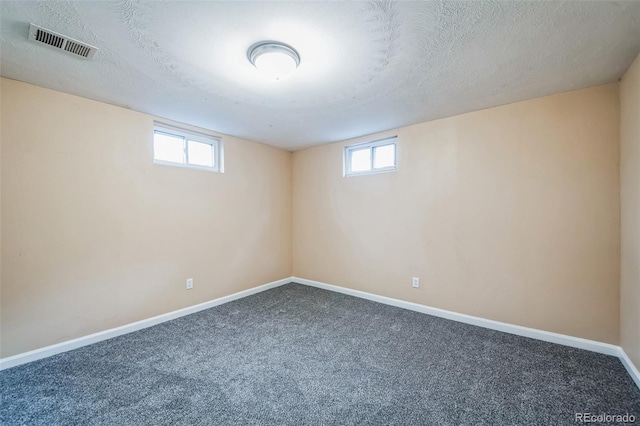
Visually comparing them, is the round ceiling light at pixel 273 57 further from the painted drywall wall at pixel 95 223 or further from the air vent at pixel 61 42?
the painted drywall wall at pixel 95 223

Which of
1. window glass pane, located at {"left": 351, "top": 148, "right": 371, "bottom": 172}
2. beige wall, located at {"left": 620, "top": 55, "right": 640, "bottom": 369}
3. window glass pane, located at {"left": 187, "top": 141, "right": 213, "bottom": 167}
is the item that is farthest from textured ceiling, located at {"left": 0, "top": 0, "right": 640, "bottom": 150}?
window glass pane, located at {"left": 351, "top": 148, "right": 371, "bottom": 172}

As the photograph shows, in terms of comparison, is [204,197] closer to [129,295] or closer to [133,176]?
[133,176]

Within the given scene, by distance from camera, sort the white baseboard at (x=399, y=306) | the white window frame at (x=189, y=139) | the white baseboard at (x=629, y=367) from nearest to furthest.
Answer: the white baseboard at (x=629, y=367) → the white baseboard at (x=399, y=306) → the white window frame at (x=189, y=139)

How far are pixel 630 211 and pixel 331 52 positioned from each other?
256 centimetres

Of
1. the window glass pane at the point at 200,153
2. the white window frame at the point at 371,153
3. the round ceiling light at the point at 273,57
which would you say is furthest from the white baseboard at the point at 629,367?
the window glass pane at the point at 200,153

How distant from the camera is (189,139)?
335 centimetres

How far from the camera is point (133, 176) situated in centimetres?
278

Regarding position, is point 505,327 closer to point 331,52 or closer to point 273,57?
point 331,52

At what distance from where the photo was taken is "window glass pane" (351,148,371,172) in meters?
3.81

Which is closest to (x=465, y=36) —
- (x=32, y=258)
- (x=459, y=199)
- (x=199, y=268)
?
(x=459, y=199)

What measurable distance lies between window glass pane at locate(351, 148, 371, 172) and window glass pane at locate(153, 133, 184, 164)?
238 cm

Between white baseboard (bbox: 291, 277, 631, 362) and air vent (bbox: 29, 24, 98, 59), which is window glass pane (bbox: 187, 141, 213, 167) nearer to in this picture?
air vent (bbox: 29, 24, 98, 59)

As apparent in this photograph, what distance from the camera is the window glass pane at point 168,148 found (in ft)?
10.0

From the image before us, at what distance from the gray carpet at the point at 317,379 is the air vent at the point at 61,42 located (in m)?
2.34
